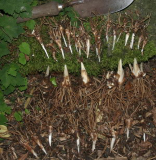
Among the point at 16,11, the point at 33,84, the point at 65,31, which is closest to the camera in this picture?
the point at 16,11

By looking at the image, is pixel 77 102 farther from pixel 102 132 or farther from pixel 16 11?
pixel 16 11

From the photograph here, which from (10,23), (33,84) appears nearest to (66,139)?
(33,84)

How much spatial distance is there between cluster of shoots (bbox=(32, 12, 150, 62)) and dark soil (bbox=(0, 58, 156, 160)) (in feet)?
1.20

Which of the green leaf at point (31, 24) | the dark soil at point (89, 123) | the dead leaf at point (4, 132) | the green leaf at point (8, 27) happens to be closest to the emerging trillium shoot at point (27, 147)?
the dark soil at point (89, 123)

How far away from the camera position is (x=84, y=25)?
2.68m

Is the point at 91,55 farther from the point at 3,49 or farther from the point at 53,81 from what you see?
the point at 3,49

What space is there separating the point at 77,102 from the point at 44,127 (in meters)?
0.45

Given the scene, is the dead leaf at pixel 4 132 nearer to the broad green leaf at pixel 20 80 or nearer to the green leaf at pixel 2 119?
the green leaf at pixel 2 119

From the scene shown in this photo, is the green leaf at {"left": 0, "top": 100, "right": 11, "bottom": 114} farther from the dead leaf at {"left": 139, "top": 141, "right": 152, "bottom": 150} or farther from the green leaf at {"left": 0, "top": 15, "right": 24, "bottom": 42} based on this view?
the dead leaf at {"left": 139, "top": 141, "right": 152, "bottom": 150}

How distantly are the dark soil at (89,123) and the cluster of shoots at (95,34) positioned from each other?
1.20ft

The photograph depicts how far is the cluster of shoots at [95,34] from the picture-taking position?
2639 millimetres

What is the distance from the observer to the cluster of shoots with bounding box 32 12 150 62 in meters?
2.64

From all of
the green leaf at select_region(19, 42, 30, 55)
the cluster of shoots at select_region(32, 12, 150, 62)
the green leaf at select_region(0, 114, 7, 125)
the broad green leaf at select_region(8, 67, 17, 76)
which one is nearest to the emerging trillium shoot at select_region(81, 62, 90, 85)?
the cluster of shoots at select_region(32, 12, 150, 62)

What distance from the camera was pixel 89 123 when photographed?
269 cm
